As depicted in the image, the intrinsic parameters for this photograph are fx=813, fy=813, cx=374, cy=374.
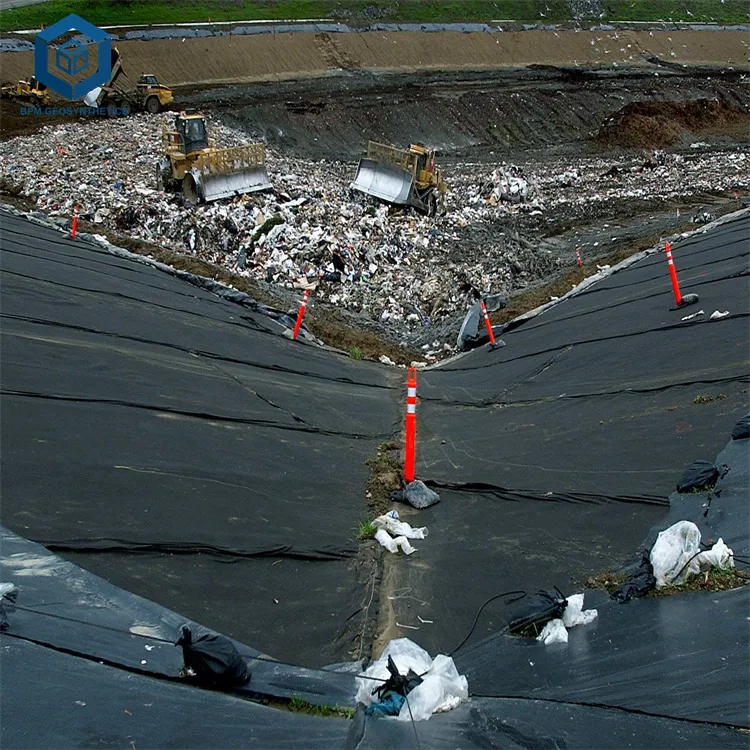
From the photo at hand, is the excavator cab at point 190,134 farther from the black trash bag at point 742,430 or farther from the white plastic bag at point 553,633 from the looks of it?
the white plastic bag at point 553,633

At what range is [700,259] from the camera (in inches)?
487

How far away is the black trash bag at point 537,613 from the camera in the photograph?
472 centimetres

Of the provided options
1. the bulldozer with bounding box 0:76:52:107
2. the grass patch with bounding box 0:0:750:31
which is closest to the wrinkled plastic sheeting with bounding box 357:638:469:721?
the bulldozer with bounding box 0:76:52:107

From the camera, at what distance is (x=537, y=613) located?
15.5 ft

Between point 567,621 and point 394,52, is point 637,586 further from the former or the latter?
point 394,52

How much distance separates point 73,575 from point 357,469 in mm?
3337

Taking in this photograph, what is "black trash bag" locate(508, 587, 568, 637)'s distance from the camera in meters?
4.72

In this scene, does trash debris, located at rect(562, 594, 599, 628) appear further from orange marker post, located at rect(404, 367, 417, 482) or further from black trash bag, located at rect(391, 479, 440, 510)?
orange marker post, located at rect(404, 367, 417, 482)

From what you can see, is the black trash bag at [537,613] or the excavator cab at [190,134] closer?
the black trash bag at [537,613]

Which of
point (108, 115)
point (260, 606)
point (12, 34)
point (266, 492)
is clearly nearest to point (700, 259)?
point (266, 492)

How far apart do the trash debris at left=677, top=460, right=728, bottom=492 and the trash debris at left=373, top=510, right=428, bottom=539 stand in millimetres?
1962

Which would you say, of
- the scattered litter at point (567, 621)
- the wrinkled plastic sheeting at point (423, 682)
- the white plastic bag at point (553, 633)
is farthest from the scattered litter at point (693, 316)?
the wrinkled plastic sheeting at point (423, 682)

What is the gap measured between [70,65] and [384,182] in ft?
65.7

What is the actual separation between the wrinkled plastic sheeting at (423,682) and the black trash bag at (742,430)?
11.2 ft
